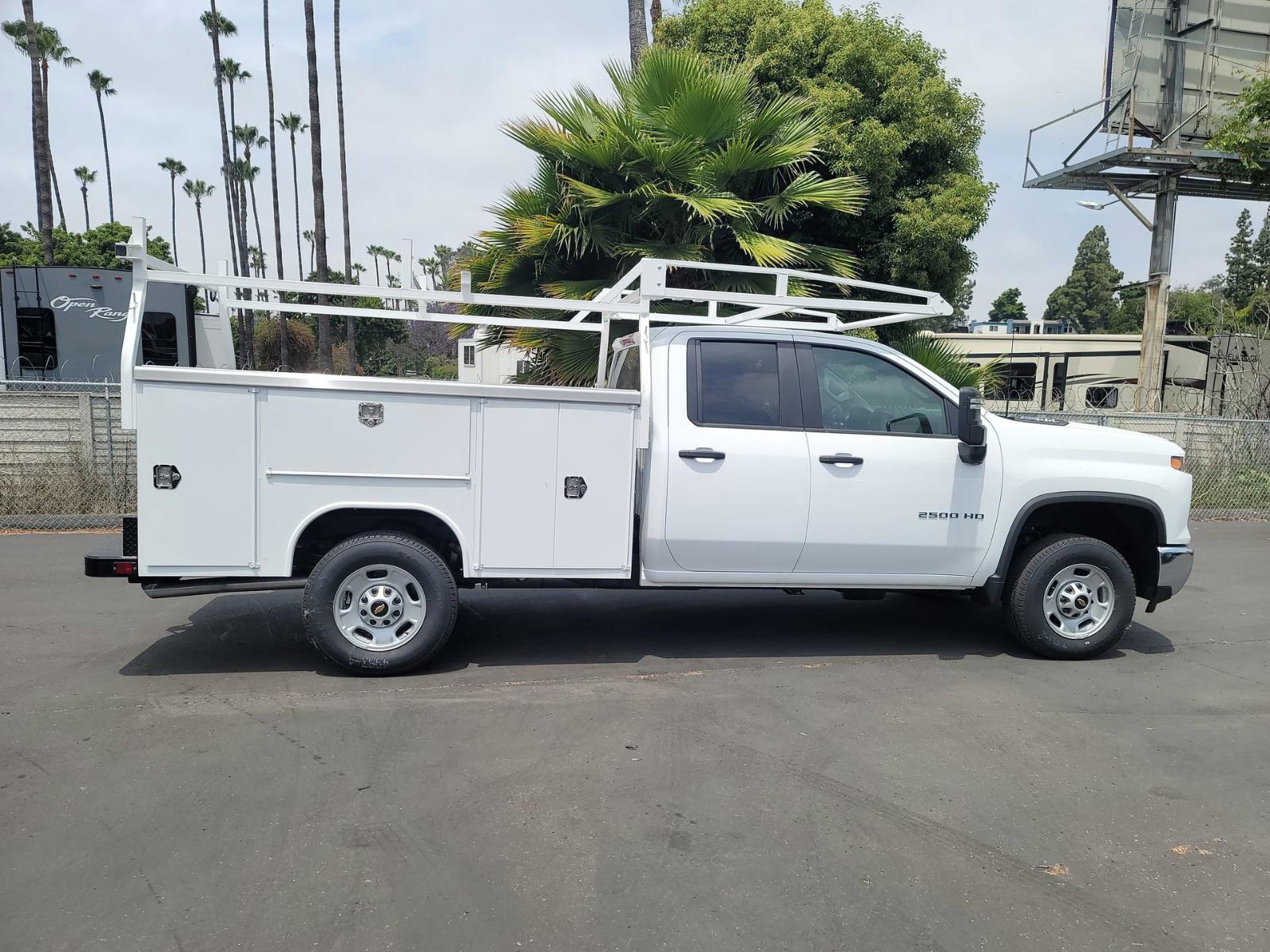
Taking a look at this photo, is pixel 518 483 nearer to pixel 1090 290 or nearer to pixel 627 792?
pixel 627 792

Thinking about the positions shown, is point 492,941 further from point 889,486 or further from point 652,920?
point 889,486

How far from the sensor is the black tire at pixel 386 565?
17.3 ft

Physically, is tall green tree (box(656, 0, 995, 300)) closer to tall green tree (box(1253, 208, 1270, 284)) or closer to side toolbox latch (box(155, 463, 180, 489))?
side toolbox latch (box(155, 463, 180, 489))

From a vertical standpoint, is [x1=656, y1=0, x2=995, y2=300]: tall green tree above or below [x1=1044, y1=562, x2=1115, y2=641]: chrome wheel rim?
above

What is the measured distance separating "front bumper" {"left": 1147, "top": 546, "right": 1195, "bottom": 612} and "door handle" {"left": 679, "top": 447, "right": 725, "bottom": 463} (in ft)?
9.92

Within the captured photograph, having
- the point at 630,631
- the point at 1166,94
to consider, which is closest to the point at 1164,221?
the point at 1166,94

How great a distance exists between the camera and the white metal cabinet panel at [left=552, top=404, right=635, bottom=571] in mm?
5453

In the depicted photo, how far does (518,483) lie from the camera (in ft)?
17.8

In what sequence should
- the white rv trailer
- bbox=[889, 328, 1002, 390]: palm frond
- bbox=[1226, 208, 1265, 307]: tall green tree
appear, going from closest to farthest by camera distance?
A: bbox=[889, 328, 1002, 390]: palm frond, the white rv trailer, bbox=[1226, 208, 1265, 307]: tall green tree

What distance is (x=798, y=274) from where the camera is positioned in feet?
24.5

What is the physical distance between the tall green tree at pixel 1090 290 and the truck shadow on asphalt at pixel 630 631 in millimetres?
72258

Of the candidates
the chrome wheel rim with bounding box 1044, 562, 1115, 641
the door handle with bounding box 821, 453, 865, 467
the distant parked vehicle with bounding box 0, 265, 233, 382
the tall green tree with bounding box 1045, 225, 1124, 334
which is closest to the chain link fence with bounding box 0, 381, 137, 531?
the distant parked vehicle with bounding box 0, 265, 233, 382

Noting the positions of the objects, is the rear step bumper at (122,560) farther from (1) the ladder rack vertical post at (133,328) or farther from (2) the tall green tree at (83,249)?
(2) the tall green tree at (83,249)

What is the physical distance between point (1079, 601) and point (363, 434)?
15.0 feet
